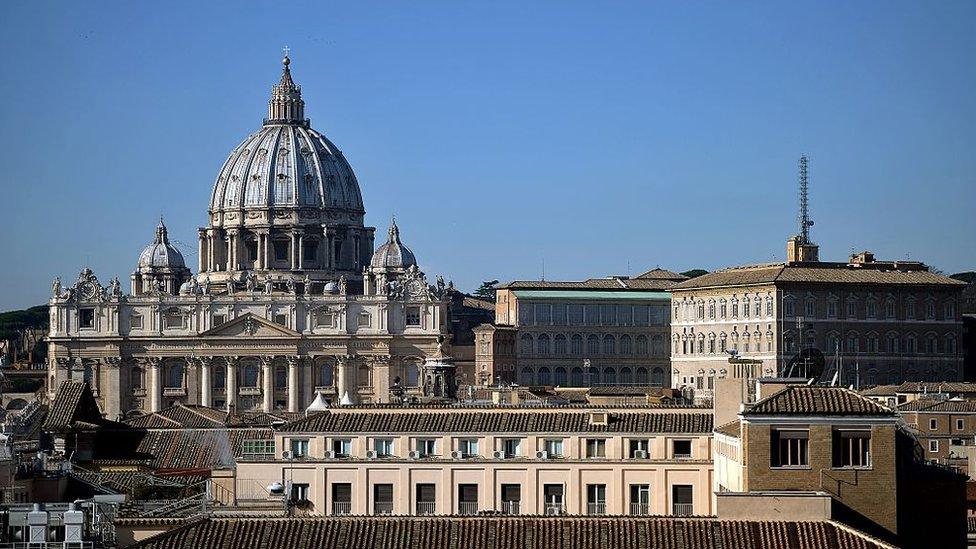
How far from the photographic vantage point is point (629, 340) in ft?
563

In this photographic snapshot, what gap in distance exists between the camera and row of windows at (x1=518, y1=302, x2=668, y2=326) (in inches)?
6737

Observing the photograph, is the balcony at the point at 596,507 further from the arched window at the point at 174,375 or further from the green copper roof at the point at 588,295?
the arched window at the point at 174,375

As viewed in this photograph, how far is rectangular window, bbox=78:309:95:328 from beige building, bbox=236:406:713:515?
448 ft

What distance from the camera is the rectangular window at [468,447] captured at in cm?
5256

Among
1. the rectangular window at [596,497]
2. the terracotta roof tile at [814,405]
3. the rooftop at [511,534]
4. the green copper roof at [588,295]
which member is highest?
the green copper roof at [588,295]

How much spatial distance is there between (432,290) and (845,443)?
151945mm

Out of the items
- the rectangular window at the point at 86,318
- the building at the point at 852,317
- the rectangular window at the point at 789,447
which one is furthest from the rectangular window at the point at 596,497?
the rectangular window at the point at 86,318

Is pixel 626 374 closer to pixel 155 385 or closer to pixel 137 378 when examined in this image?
pixel 155 385

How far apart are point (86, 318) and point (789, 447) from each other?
152238 mm

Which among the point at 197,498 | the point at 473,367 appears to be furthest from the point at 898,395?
the point at 473,367

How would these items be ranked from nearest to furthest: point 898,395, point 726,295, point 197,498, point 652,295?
point 197,498 < point 898,395 < point 726,295 < point 652,295

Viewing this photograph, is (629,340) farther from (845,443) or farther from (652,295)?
(845,443)

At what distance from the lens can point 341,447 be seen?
52.8 metres

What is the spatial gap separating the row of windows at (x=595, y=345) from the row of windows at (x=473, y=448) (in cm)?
11871
